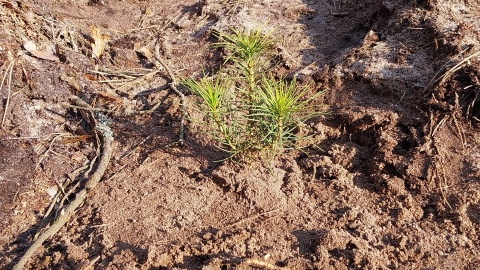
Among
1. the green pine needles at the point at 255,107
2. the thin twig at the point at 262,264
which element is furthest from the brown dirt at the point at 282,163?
the green pine needles at the point at 255,107

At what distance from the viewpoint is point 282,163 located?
8.10ft

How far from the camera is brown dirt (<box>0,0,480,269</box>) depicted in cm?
198

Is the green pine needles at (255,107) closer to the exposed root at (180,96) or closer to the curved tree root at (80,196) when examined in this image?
the exposed root at (180,96)

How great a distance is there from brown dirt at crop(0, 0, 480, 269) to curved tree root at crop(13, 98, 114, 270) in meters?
0.04

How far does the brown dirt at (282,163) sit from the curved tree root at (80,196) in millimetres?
43

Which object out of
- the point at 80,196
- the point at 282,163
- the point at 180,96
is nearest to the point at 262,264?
the point at 282,163

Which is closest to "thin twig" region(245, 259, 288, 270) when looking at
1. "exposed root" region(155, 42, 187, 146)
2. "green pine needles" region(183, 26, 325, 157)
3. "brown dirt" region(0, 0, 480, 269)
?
"brown dirt" region(0, 0, 480, 269)

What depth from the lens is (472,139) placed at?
235 cm

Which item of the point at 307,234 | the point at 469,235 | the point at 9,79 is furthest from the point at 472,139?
the point at 9,79

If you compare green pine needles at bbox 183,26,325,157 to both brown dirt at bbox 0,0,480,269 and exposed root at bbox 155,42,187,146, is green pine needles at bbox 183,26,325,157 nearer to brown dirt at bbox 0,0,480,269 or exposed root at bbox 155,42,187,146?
brown dirt at bbox 0,0,480,269

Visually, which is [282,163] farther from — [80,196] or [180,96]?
[80,196]

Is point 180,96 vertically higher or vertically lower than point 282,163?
higher

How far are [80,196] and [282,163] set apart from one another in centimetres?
122

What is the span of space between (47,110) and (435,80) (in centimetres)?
263
